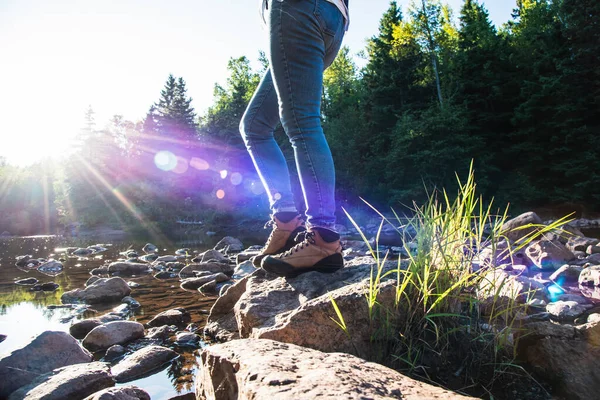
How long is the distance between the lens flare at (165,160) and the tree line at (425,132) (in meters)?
0.14

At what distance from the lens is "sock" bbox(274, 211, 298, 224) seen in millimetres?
2281

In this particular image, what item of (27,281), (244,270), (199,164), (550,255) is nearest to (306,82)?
(244,270)

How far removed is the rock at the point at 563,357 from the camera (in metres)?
1.39

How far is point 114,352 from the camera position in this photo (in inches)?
85.4

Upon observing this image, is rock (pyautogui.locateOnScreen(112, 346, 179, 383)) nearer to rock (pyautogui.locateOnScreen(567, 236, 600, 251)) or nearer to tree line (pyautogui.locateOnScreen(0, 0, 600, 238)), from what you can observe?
rock (pyautogui.locateOnScreen(567, 236, 600, 251))

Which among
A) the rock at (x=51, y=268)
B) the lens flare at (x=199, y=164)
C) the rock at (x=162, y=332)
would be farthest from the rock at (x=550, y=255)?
the lens flare at (x=199, y=164)

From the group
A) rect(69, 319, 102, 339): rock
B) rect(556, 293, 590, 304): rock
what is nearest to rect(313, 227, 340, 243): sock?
rect(69, 319, 102, 339): rock

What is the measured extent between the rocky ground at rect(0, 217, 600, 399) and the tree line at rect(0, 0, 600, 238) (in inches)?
729

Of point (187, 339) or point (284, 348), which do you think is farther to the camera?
point (187, 339)

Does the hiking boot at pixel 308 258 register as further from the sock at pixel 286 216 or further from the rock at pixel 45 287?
the rock at pixel 45 287

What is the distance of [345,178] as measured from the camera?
2520cm

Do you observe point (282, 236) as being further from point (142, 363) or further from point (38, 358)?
point (38, 358)

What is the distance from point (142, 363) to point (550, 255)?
243 inches

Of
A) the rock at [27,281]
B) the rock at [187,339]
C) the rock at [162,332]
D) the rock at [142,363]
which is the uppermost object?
the rock at [142,363]
